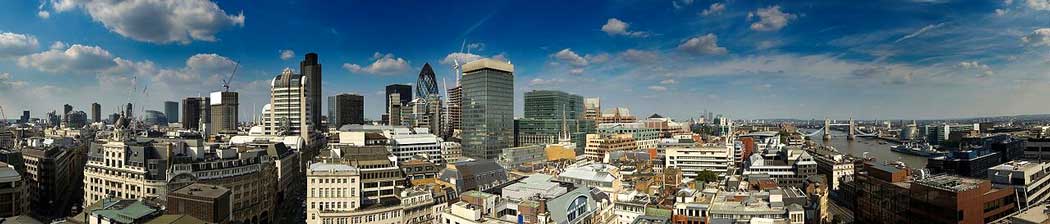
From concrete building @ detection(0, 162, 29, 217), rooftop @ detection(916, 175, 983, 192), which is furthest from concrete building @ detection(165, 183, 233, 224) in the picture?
rooftop @ detection(916, 175, 983, 192)

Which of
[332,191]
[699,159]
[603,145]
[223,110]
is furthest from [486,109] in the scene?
[223,110]

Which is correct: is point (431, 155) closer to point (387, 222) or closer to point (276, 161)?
point (276, 161)

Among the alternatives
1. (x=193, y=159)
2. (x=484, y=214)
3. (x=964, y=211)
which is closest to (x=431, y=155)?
(x=193, y=159)

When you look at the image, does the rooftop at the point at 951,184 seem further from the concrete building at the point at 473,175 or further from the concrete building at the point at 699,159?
the concrete building at the point at 699,159

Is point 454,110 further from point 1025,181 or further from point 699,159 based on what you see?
point 1025,181

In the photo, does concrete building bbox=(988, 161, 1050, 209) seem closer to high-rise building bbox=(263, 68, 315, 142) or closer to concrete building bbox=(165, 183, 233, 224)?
concrete building bbox=(165, 183, 233, 224)

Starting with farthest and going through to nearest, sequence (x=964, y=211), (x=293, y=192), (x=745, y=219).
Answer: (x=293, y=192) < (x=745, y=219) < (x=964, y=211)
